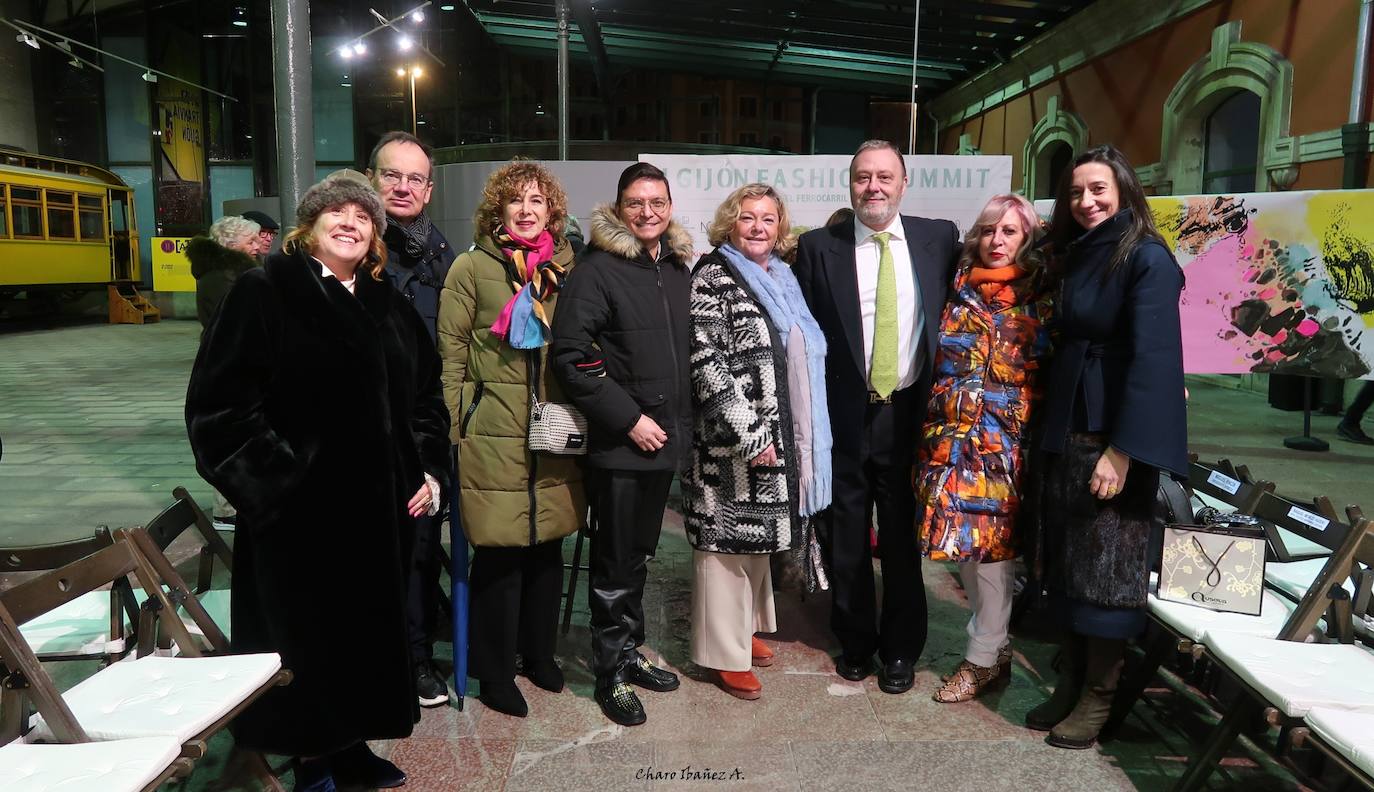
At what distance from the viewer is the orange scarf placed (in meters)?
2.77

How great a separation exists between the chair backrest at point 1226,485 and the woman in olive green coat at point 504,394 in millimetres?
2180

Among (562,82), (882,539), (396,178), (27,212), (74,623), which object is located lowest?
(74,623)

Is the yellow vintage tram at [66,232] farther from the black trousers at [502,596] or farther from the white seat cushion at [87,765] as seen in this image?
the white seat cushion at [87,765]

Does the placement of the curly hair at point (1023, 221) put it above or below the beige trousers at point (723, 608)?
above

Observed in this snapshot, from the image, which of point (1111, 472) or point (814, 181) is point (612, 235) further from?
point (814, 181)

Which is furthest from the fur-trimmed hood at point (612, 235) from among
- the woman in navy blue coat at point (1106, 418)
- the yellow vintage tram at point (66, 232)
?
the yellow vintage tram at point (66, 232)

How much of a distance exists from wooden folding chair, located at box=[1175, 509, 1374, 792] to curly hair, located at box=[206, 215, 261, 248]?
405 cm

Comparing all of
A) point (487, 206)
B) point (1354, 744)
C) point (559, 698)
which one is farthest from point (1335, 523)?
point (487, 206)

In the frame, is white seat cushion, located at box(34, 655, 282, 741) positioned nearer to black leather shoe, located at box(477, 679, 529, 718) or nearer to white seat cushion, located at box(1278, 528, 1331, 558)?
black leather shoe, located at box(477, 679, 529, 718)

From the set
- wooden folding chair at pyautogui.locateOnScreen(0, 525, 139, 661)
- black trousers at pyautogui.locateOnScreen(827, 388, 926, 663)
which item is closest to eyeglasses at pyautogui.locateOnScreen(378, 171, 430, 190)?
wooden folding chair at pyautogui.locateOnScreen(0, 525, 139, 661)

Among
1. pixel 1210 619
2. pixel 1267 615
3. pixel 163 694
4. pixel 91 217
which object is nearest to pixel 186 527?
pixel 163 694

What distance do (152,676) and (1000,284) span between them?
8.39ft

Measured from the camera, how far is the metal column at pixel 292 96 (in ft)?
11.0

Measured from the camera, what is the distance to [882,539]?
10.1 ft
